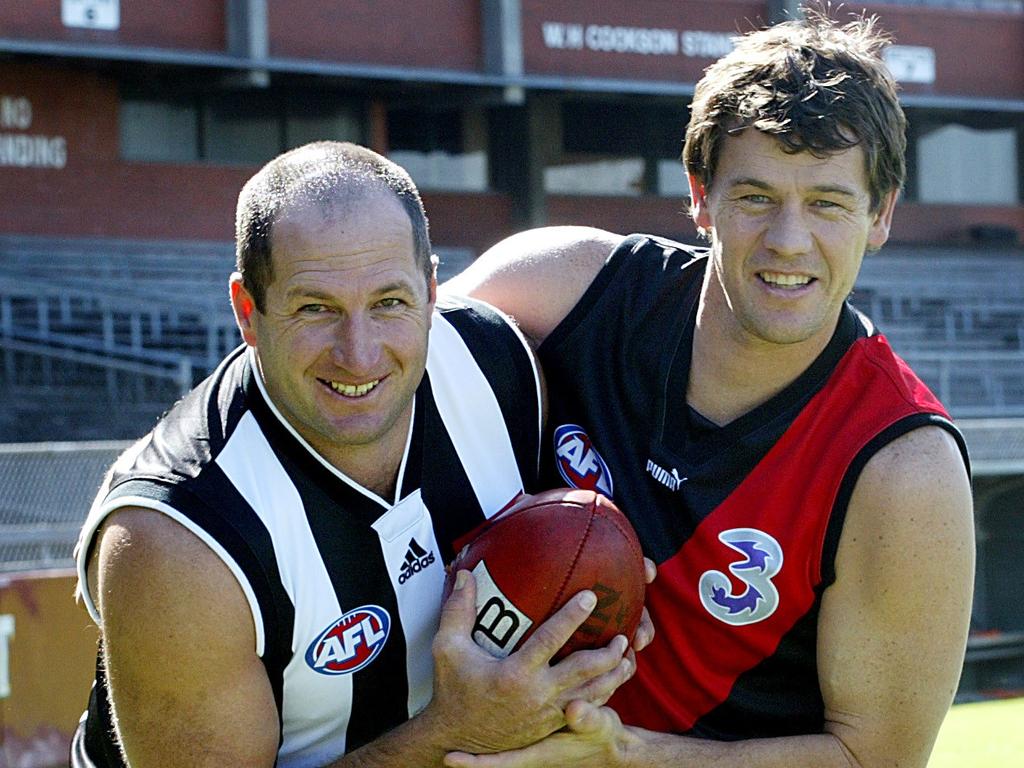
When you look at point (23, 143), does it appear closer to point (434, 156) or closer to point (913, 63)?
point (434, 156)

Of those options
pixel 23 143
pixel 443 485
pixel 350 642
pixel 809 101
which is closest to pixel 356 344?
pixel 443 485

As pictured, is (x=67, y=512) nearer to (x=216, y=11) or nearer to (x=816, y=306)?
(x=816, y=306)

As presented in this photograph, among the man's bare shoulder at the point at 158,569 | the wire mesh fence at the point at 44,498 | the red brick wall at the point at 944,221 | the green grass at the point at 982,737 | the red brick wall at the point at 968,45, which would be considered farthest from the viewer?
the red brick wall at the point at 944,221

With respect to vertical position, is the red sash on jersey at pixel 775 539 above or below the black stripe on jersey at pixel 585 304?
below

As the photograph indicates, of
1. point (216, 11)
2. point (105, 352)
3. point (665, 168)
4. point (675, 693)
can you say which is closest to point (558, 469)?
point (675, 693)

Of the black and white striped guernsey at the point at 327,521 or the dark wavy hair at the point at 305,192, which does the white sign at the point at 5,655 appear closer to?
the black and white striped guernsey at the point at 327,521

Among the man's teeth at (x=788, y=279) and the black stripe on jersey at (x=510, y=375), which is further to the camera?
the black stripe on jersey at (x=510, y=375)

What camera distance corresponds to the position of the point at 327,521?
11.1ft

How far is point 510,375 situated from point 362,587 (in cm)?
72

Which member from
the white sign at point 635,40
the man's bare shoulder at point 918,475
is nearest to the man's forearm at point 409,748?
the man's bare shoulder at point 918,475

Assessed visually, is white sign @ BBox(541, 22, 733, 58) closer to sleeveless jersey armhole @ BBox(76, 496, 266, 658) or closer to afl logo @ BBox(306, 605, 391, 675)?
afl logo @ BBox(306, 605, 391, 675)

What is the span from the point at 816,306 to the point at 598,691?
0.99 meters

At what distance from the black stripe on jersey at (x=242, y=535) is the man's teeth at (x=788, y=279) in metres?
1.26

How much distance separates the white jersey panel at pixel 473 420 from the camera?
3691 millimetres
